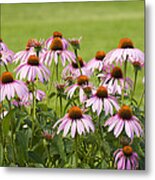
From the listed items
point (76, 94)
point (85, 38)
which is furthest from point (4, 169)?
point (85, 38)

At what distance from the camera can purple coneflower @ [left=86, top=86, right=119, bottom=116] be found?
2.21m

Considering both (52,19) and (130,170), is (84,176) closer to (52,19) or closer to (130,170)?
(130,170)

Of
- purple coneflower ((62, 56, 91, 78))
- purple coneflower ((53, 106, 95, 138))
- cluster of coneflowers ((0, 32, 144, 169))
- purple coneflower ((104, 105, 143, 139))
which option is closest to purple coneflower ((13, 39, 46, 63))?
cluster of coneflowers ((0, 32, 144, 169))

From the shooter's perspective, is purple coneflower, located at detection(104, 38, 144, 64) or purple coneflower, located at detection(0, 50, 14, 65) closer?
purple coneflower, located at detection(104, 38, 144, 64)

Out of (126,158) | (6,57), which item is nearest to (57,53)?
(6,57)

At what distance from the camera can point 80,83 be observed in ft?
7.36

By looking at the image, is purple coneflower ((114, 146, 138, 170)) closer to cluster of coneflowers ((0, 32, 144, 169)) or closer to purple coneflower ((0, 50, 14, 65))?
cluster of coneflowers ((0, 32, 144, 169))

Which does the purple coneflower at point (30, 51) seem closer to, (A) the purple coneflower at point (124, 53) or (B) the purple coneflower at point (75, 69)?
(B) the purple coneflower at point (75, 69)

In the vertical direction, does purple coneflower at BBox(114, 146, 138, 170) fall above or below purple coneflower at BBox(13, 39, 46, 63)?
below

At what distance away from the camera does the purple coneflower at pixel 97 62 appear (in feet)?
7.32

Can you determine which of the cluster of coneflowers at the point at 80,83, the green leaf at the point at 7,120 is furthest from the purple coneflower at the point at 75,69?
the green leaf at the point at 7,120

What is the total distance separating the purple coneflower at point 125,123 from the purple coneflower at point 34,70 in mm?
272

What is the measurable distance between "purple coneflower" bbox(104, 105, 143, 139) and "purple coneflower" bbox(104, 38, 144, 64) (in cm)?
16

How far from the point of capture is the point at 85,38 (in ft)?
7.36
